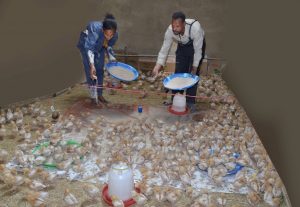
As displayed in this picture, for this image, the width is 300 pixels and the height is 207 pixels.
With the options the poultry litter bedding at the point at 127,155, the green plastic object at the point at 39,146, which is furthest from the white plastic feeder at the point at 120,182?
the green plastic object at the point at 39,146

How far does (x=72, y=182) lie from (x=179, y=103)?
214 cm

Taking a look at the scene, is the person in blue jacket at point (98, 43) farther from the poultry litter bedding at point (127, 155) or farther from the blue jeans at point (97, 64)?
the poultry litter bedding at point (127, 155)

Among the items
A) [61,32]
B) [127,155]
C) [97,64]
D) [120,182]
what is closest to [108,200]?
[120,182]

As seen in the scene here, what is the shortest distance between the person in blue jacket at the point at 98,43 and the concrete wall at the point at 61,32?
0.60m

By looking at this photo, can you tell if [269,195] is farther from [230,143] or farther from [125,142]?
[125,142]

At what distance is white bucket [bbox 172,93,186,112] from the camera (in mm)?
4793

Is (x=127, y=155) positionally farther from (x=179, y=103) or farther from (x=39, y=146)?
(x=179, y=103)

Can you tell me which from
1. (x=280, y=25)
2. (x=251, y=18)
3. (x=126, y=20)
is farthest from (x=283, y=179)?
(x=126, y=20)

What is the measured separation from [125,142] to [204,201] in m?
1.20

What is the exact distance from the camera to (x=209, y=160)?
132 inches

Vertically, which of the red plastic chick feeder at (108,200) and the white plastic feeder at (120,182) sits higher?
the white plastic feeder at (120,182)

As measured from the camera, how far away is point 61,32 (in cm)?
524

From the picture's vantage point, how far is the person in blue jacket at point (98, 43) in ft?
14.1

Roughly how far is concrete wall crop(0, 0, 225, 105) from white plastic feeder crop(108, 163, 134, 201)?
2.40 m
